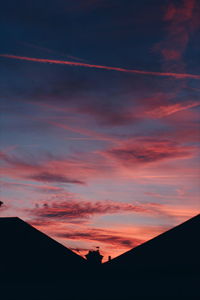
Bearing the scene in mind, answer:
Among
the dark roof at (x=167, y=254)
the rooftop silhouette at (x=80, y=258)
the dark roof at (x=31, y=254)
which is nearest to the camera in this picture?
the dark roof at (x=167, y=254)

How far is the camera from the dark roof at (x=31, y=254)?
20625 mm

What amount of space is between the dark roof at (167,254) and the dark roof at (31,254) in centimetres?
555

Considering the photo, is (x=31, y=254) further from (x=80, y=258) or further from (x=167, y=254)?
(x=167, y=254)

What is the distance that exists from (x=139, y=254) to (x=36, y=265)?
294 inches

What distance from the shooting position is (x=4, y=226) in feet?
77.5

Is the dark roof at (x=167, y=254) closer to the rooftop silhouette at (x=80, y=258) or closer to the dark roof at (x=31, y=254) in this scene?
the rooftop silhouette at (x=80, y=258)

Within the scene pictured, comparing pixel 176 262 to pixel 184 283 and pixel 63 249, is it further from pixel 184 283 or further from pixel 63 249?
pixel 63 249

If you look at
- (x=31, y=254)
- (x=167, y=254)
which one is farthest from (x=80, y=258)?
(x=167, y=254)

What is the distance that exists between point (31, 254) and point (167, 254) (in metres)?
A: 9.48

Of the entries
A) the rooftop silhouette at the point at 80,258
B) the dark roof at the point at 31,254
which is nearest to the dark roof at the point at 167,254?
the rooftop silhouette at the point at 80,258

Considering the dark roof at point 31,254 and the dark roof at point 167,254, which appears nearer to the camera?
the dark roof at point 167,254

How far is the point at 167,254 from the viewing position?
1505 cm

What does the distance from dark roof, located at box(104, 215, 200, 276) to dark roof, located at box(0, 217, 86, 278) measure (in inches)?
219

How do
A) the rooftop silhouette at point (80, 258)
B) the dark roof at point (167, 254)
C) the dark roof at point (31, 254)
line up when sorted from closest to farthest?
the dark roof at point (167, 254), the rooftop silhouette at point (80, 258), the dark roof at point (31, 254)
